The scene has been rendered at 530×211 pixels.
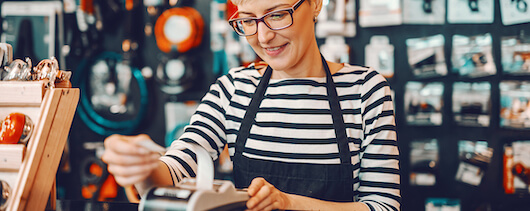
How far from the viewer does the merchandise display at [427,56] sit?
273 cm

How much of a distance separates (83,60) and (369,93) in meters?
2.62

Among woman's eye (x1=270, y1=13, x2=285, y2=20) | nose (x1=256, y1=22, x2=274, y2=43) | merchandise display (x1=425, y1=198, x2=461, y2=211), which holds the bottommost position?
merchandise display (x1=425, y1=198, x2=461, y2=211)

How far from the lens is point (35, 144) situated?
1152mm

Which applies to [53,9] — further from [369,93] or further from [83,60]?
[369,93]

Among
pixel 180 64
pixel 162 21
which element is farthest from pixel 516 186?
pixel 162 21

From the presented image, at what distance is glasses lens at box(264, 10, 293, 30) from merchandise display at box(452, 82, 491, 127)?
180 cm

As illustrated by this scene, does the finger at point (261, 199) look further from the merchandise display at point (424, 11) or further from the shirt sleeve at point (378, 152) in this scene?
the merchandise display at point (424, 11)

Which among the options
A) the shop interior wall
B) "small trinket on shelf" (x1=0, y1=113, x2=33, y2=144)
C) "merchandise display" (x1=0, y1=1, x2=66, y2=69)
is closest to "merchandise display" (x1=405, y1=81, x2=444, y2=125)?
the shop interior wall

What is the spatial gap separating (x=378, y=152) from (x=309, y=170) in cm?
25

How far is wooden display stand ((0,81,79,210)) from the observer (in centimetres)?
114

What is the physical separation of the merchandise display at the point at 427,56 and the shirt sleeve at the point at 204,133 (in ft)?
5.16

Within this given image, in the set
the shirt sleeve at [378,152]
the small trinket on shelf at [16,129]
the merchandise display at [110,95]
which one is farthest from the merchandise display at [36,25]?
the shirt sleeve at [378,152]

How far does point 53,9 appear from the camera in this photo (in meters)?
3.36

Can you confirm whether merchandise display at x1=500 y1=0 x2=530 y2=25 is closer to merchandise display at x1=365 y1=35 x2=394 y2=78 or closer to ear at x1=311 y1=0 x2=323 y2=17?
merchandise display at x1=365 y1=35 x2=394 y2=78
